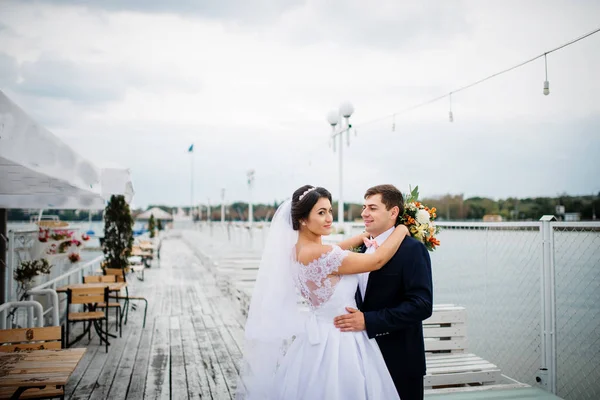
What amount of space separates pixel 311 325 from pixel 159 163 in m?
57.3

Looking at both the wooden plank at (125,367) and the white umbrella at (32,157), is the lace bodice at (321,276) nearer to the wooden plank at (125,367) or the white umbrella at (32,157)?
the white umbrella at (32,157)

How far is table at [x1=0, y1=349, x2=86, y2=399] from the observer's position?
2.87m

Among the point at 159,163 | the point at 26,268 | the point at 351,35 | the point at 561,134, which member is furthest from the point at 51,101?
the point at 159,163

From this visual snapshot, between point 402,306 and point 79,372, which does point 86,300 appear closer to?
point 79,372

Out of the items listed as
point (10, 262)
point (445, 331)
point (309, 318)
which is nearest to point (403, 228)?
point (309, 318)

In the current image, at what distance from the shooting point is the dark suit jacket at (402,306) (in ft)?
7.41

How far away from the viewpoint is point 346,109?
318 inches

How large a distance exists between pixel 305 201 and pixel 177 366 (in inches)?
151

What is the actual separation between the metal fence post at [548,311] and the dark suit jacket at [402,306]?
7.20ft

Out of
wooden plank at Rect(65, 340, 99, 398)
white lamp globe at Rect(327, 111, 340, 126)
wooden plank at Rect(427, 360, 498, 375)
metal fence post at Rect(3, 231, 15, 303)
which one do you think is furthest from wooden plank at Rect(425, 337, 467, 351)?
metal fence post at Rect(3, 231, 15, 303)

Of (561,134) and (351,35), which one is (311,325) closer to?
(351,35)

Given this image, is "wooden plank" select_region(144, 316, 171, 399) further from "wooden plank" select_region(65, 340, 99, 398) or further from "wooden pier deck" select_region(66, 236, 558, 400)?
"wooden plank" select_region(65, 340, 99, 398)

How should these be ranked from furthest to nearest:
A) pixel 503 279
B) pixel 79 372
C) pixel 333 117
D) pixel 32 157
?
pixel 503 279, pixel 333 117, pixel 79 372, pixel 32 157

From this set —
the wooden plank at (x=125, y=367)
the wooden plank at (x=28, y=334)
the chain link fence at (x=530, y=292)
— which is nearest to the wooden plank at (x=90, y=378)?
the wooden plank at (x=125, y=367)
